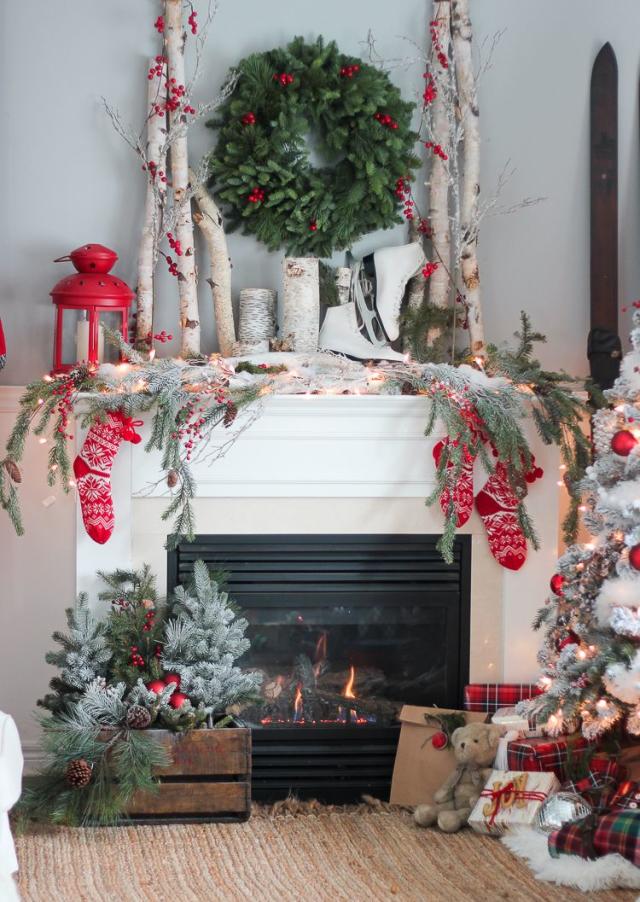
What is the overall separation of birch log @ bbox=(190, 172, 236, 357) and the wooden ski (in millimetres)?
1163

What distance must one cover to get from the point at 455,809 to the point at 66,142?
2.32 m

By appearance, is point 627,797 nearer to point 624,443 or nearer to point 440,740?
point 440,740

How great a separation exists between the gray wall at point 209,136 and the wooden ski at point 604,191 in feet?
0.17

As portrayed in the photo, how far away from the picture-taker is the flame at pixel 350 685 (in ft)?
11.1

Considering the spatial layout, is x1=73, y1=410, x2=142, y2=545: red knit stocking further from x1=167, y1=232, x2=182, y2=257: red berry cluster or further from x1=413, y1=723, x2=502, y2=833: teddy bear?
x1=413, y1=723, x2=502, y2=833: teddy bear

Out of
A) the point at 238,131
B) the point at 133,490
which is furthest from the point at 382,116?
the point at 133,490

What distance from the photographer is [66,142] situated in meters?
3.39

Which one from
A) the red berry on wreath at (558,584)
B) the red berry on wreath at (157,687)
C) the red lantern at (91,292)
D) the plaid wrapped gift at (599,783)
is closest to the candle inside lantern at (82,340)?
the red lantern at (91,292)

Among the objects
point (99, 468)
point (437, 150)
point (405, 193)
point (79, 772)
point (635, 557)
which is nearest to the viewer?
point (635, 557)

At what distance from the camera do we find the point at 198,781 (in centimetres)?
306

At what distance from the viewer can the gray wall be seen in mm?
3375

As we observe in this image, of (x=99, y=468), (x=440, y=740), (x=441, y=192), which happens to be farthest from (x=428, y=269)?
(x=440, y=740)

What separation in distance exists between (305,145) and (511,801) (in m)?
2.03

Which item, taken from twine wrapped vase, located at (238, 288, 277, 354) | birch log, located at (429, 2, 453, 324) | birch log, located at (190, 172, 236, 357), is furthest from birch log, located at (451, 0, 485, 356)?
birch log, located at (190, 172, 236, 357)
